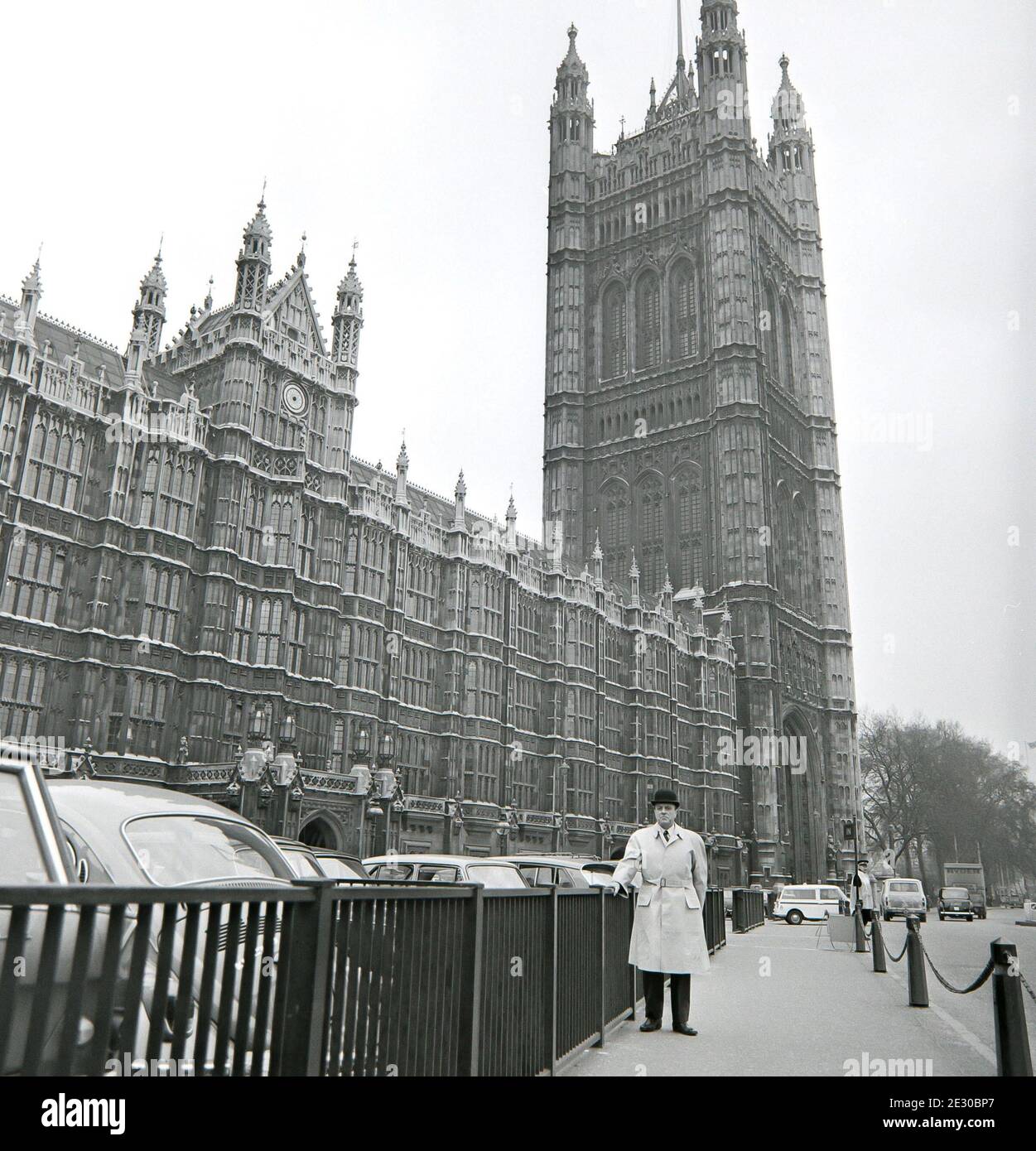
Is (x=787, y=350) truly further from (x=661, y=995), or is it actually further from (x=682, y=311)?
(x=661, y=995)

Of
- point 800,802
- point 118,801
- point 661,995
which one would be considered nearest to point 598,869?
point 661,995

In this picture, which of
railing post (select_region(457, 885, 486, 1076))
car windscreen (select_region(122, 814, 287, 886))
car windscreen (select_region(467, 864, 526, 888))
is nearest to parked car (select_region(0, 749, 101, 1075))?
car windscreen (select_region(122, 814, 287, 886))

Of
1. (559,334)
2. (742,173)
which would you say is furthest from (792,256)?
(559,334)

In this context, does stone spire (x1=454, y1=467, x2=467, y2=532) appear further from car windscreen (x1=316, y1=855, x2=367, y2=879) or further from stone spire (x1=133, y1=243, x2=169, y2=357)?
car windscreen (x1=316, y1=855, x2=367, y2=879)

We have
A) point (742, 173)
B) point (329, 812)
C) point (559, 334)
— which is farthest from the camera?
point (559, 334)

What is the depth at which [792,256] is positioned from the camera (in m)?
85.0

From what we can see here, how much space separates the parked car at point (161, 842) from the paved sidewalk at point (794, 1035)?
2.61m

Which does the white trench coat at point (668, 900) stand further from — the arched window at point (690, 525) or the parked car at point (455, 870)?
the arched window at point (690, 525)

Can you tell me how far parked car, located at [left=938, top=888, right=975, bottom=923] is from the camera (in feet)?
144

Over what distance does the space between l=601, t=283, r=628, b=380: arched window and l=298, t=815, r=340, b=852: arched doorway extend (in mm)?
52399

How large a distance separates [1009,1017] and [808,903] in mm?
36607

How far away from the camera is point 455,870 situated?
13.4 metres

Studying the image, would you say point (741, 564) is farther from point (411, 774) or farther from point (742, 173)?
point (411, 774)
